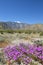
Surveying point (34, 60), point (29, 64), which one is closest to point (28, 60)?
point (29, 64)

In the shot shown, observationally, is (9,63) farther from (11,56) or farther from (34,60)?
(34,60)

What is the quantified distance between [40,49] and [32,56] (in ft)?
1.22

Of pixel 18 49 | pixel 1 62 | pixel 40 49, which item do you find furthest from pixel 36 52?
pixel 1 62

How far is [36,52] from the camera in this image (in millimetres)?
5906

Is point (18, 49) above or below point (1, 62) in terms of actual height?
above

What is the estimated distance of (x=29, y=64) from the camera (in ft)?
17.6

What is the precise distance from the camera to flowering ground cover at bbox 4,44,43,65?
5.61 meters

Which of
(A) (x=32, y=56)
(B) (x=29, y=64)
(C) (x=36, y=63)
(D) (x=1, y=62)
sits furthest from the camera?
(D) (x=1, y=62)

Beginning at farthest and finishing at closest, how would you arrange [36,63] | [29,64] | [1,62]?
1. [1,62]
2. [36,63]
3. [29,64]

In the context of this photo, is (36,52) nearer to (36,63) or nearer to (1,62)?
(36,63)

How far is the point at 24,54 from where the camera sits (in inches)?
232

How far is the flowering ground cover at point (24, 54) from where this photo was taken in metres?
5.61

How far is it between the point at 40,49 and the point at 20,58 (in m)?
0.76

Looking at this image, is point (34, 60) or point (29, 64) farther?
point (34, 60)
